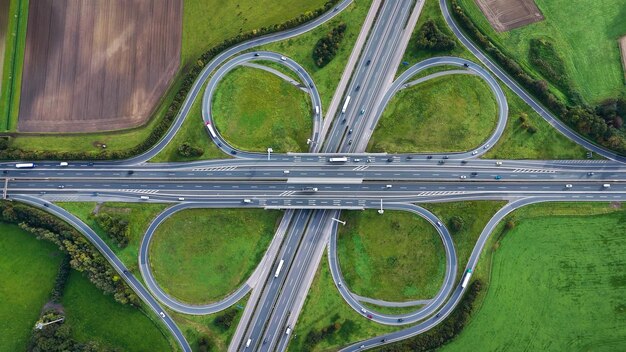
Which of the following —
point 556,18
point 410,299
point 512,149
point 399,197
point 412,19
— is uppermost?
point 556,18

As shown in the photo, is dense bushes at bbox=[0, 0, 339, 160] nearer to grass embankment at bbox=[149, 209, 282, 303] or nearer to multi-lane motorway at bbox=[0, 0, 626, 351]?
multi-lane motorway at bbox=[0, 0, 626, 351]

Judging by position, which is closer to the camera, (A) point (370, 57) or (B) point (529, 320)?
(B) point (529, 320)

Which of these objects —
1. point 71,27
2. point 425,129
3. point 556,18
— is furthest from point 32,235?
point 556,18

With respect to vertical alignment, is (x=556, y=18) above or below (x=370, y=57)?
above

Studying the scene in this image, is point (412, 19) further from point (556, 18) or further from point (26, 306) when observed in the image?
point (26, 306)

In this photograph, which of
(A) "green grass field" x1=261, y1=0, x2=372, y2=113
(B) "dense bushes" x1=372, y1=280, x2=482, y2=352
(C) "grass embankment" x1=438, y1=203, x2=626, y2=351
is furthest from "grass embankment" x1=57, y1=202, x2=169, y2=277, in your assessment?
(C) "grass embankment" x1=438, y1=203, x2=626, y2=351

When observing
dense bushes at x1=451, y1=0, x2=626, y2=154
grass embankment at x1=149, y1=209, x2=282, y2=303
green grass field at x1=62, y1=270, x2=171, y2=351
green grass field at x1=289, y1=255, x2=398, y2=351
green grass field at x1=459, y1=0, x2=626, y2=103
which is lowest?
green grass field at x1=62, y1=270, x2=171, y2=351

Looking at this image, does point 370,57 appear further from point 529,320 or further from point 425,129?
point 529,320
